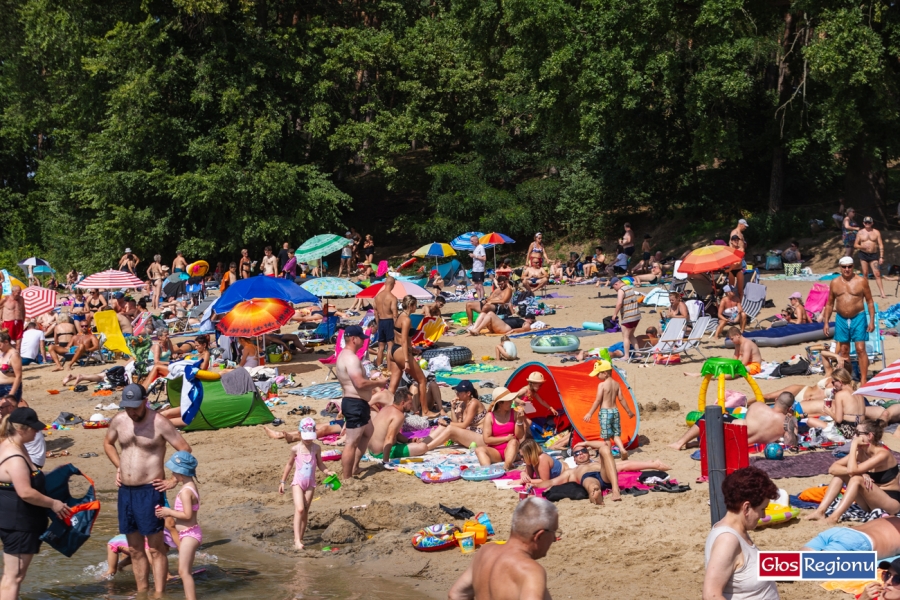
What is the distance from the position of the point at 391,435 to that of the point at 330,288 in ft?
23.1

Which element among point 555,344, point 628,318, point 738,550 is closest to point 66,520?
point 738,550

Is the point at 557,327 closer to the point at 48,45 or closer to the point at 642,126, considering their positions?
the point at 642,126

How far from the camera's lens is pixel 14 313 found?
56.6ft

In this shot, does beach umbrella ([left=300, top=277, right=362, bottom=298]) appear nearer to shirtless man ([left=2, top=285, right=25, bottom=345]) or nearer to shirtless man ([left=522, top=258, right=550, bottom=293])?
shirtless man ([left=2, top=285, right=25, bottom=345])

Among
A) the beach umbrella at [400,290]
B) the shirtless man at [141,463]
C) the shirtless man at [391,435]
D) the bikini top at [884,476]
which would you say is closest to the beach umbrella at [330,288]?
the beach umbrella at [400,290]

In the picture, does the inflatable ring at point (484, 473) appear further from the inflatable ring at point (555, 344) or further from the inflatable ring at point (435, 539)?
the inflatable ring at point (555, 344)

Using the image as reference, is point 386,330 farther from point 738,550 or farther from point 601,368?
point 738,550

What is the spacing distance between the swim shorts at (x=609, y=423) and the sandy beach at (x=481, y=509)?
0.62m

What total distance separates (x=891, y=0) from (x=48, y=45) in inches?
920

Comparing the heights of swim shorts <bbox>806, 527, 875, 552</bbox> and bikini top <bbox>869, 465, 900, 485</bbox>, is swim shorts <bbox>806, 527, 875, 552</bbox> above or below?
below

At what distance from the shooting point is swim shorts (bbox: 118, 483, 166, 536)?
689cm

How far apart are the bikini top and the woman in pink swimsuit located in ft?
11.8

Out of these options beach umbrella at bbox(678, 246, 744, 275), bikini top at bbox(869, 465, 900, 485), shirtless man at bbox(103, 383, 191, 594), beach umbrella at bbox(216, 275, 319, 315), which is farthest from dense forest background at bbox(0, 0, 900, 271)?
shirtless man at bbox(103, 383, 191, 594)

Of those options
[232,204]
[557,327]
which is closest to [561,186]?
[232,204]
